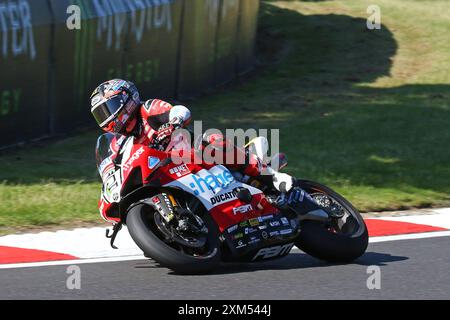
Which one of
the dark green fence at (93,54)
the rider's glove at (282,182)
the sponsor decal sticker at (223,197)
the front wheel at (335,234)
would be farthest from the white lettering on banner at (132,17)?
the sponsor decal sticker at (223,197)

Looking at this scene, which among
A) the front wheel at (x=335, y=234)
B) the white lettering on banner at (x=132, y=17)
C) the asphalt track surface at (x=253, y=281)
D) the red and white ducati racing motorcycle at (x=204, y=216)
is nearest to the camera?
the asphalt track surface at (x=253, y=281)

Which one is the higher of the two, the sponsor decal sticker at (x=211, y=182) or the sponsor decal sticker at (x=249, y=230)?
the sponsor decal sticker at (x=211, y=182)

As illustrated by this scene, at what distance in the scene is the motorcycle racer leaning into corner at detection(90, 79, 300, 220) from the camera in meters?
7.37

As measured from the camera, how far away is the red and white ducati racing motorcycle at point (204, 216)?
7105 millimetres

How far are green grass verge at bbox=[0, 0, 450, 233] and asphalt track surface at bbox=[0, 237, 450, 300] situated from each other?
2002 mm

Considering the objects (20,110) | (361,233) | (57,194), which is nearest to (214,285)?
(361,233)

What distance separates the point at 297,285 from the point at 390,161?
576 cm

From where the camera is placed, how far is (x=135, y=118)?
7.48 meters

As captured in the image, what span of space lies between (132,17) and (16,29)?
9.54 ft

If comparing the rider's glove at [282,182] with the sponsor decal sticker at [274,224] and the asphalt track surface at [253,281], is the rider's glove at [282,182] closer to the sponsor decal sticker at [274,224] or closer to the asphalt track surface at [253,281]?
the sponsor decal sticker at [274,224]

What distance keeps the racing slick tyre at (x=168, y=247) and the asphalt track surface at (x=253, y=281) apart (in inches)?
4.2

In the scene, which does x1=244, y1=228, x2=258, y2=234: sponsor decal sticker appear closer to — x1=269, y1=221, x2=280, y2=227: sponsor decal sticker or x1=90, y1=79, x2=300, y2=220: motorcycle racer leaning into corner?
x1=269, y1=221, x2=280, y2=227: sponsor decal sticker

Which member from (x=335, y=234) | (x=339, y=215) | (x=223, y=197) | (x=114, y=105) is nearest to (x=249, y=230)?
(x=223, y=197)

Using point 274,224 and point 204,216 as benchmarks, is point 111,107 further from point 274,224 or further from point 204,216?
point 274,224
